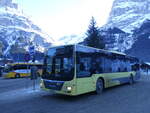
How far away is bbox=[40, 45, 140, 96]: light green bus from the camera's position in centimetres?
916

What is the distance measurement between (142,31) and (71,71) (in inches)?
5083

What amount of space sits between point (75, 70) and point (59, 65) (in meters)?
0.95

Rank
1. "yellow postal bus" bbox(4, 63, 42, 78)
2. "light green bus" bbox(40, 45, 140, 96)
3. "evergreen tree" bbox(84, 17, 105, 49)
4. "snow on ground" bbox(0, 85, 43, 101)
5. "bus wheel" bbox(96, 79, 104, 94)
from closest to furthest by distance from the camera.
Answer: "light green bus" bbox(40, 45, 140, 96) < "snow on ground" bbox(0, 85, 43, 101) < "bus wheel" bbox(96, 79, 104, 94) < "yellow postal bus" bbox(4, 63, 42, 78) < "evergreen tree" bbox(84, 17, 105, 49)

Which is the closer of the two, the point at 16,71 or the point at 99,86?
the point at 99,86

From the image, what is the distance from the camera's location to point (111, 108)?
791cm

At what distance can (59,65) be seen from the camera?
380 inches

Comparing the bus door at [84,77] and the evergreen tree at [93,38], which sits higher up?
the evergreen tree at [93,38]

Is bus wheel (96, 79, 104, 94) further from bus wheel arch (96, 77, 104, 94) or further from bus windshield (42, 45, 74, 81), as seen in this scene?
bus windshield (42, 45, 74, 81)

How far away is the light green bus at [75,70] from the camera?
360 inches

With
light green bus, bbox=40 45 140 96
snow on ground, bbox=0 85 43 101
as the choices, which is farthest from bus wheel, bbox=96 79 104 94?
snow on ground, bbox=0 85 43 101

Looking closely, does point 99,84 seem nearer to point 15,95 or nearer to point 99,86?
point 99,86

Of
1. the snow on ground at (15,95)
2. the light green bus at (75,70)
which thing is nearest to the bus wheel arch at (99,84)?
the light green bus at (75,70)

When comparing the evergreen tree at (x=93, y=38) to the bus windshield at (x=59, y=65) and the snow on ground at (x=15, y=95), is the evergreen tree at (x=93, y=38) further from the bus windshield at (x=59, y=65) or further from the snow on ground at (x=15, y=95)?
the bus windshield at (x=59, y=65)

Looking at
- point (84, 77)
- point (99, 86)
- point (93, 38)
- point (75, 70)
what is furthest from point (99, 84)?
point (93, 38)
